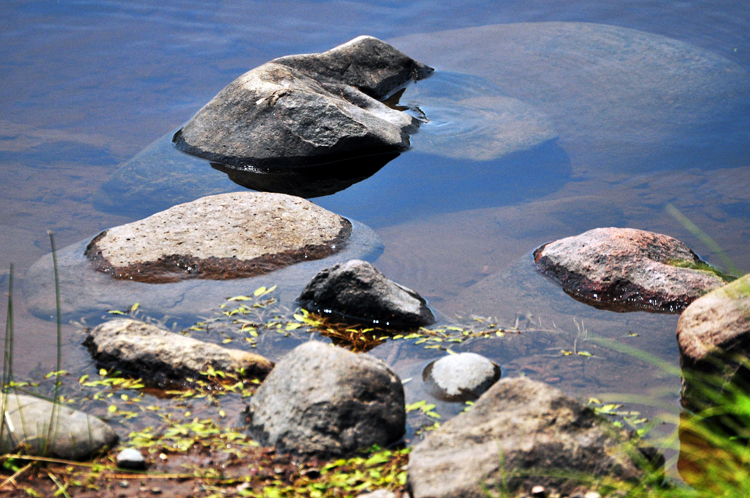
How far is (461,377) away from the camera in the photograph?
154 inches

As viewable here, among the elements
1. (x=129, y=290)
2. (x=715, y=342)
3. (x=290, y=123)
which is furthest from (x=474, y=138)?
(x=715, y=342)

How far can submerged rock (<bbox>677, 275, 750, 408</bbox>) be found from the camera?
3.57 meters

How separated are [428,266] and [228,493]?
310 cm

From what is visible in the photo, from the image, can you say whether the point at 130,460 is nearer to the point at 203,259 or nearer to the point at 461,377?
the point at 461,377

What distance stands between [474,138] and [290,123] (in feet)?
7.55

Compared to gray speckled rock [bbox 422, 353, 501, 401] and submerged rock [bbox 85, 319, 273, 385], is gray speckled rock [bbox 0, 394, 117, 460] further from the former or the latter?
gray speckled rock [bbox 422, 353, 501, 401]

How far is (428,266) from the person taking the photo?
5.70 metres

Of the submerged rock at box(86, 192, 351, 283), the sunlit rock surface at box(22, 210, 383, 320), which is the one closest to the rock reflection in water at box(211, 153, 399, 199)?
the submerged rock at box(86, 192, 351, 283)

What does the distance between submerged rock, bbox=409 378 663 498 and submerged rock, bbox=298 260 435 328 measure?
5.12 feet

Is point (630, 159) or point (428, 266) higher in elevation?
point (630, 159)

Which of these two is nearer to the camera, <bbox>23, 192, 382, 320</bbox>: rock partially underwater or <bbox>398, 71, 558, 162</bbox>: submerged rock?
<bbox>23, 192, 382, 320</bbox>: rock partially underwater

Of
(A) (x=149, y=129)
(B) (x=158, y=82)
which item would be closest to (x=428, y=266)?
(A) (x=149, y=129)

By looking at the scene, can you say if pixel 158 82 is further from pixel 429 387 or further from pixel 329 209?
pixel 429 387

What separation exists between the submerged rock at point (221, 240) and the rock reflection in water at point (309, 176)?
3.14 feet
